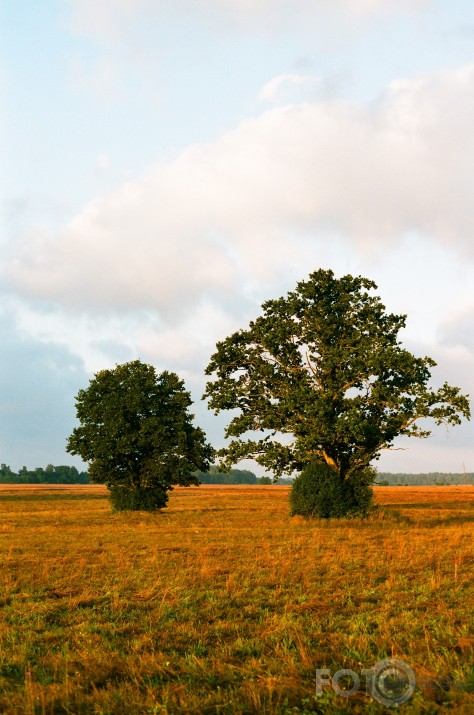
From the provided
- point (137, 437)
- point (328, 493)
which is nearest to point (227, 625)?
point (328, 493)

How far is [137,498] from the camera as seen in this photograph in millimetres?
47156

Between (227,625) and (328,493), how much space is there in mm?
26384

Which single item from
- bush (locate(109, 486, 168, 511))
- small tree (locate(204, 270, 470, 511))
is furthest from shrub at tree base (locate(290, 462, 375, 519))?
bush (locate(109, 486, 168, 511))

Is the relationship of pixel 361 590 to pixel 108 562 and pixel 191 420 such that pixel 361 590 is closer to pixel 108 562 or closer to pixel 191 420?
pixel 108 562

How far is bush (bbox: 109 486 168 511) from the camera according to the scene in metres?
47.1

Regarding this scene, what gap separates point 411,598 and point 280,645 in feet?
17.2

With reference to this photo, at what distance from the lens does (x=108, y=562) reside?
20.5 metres

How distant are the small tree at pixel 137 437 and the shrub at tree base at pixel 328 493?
38.5ft

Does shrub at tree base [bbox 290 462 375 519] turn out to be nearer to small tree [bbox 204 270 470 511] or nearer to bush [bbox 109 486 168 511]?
small tree [bbox 204 270 470 511]

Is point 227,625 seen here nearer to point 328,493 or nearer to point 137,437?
point 328,493

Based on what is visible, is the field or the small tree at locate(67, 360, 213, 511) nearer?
the field

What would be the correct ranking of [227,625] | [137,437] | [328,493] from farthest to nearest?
1. [137,437]
2. [328,493]
3. [227,625]

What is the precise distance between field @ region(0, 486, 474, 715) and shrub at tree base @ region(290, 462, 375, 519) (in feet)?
41.0

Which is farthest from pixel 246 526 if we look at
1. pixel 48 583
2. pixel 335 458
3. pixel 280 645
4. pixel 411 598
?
pixel 280 645
